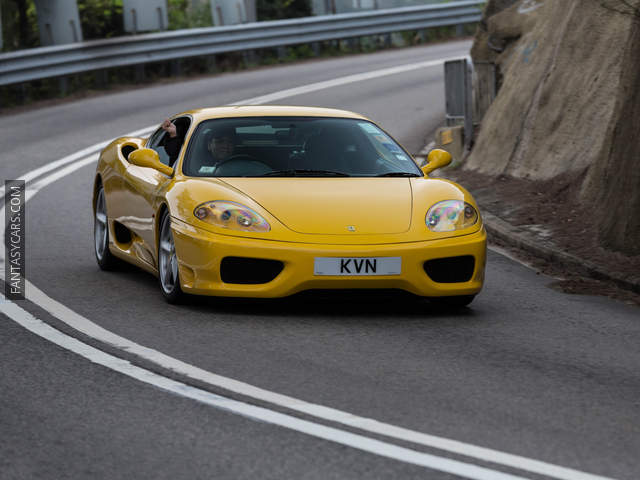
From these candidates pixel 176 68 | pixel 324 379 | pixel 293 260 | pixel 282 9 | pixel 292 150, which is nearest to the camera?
pixel 324 379

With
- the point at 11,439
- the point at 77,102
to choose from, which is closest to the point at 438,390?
the point at 11,439

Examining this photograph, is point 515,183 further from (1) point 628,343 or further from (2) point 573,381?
(2) point 573,381

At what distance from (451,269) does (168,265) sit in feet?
5.98

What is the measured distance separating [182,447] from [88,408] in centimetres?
75

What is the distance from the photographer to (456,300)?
794 cm

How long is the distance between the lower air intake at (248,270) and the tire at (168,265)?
40 cm

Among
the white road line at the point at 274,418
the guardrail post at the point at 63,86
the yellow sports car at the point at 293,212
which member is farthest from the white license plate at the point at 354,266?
the guardrail post at the point at 63,86

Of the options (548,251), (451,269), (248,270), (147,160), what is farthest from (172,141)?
(548,251)

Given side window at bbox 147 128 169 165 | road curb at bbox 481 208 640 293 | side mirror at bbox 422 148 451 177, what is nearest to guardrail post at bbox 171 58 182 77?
road curb at bbox 481 208 640 293

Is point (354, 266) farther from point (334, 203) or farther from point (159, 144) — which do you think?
point (159, 144)

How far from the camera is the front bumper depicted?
290 inches

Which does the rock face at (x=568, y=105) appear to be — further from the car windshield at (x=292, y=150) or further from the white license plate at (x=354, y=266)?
the white license plate at (x=354, y=266)

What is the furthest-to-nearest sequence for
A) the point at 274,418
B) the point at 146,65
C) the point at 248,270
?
the point at 146,65 < the point at 248,270 < the point at 274,418

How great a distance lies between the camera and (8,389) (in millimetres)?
5715
